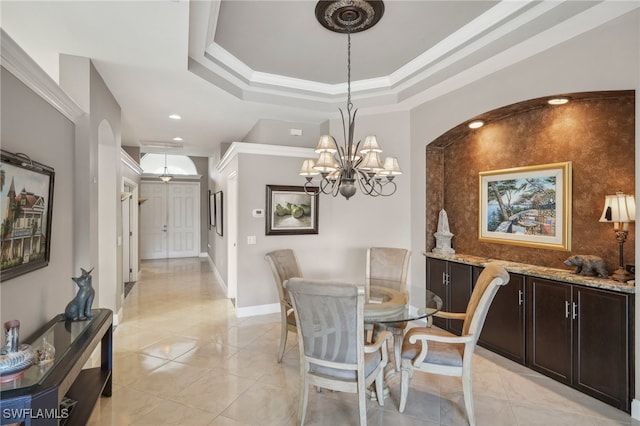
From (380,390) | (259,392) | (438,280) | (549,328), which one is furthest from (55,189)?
(549,328)

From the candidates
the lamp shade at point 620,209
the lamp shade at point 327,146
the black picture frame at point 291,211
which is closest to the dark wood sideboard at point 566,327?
the lamp shade at point 620,209

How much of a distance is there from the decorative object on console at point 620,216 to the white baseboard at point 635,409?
856 mm

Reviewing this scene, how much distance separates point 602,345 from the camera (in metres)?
2.48

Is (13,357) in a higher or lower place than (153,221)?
lower

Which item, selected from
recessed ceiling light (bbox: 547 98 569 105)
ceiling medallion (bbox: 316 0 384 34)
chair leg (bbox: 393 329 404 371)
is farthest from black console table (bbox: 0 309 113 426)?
recessed ceiling light (bbox: 547 98 569 105)

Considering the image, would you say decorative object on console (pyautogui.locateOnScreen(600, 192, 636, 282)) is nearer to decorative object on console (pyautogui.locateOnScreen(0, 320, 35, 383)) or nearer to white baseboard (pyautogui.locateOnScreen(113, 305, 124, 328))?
decorative object on console (pyautogui.locateOnScreen(0, 320, 35, 383))

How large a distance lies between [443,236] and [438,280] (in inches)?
22.1

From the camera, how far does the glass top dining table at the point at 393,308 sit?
7.54 ft

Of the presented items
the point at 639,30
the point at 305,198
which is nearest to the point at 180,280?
the point at 305,198

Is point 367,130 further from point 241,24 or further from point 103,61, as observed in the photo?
point 103,61

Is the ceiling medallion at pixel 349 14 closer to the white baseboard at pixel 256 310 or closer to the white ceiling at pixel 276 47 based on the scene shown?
the white ceiling at pixel 276 47

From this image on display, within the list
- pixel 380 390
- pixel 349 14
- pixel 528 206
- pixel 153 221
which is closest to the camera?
pixel 380 390

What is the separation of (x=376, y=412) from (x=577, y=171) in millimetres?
2803

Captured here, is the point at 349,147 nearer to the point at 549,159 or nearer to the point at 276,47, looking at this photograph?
the point at 276,47
